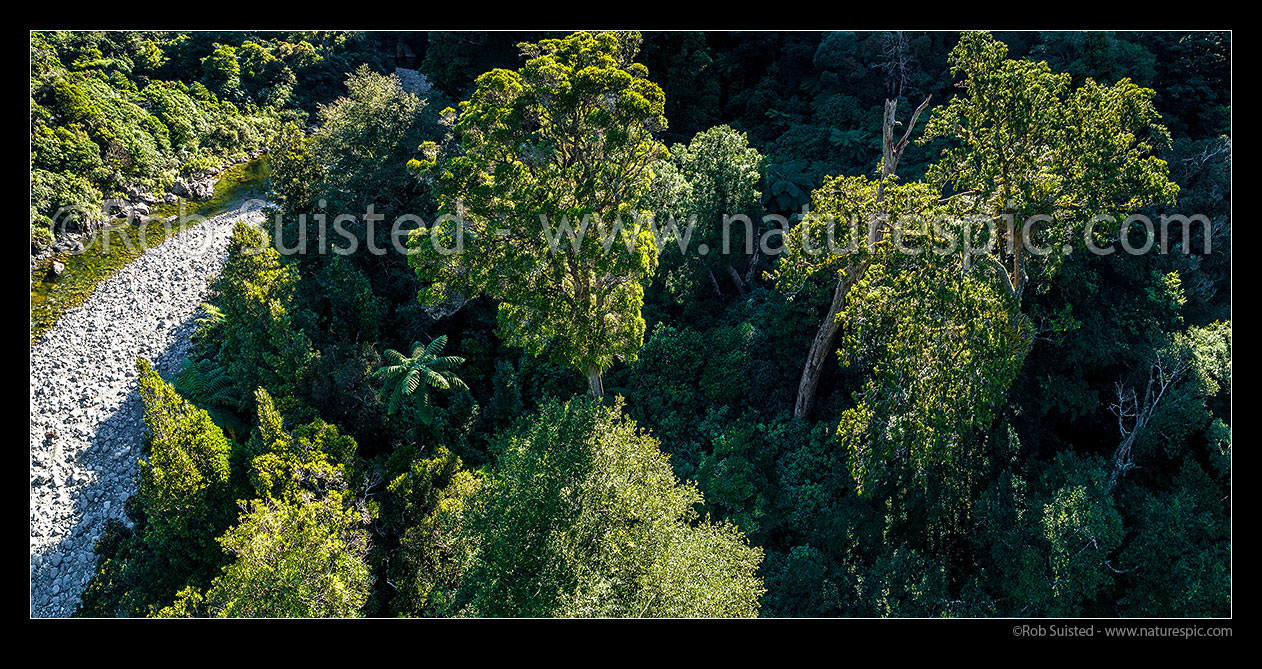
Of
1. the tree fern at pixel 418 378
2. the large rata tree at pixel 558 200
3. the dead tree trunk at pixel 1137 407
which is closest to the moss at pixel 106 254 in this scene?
the tree fern at pixel 418 378

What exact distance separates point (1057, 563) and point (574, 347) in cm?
955

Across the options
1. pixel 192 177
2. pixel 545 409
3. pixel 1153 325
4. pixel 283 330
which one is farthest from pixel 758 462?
pixel 192 177

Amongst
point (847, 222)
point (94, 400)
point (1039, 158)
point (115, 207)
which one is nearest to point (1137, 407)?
point (1039, 158)

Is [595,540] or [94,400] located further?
[94,400]

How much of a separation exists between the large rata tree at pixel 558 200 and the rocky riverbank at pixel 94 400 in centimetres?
1023

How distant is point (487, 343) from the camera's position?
18938 mm

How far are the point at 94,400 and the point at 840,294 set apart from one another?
1987cm

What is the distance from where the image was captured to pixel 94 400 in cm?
1844

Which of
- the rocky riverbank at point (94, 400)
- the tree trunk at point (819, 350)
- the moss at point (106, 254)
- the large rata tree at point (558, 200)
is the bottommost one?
the rocky riverbank at point (94, 400)

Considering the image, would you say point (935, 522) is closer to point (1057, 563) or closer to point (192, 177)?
point (1057, 563)

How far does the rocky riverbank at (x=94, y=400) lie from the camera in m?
15.2

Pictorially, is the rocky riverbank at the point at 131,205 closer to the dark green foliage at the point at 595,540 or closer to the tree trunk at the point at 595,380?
the tree trunk at the point at 595,380

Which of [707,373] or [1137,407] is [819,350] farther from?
[1137,407]

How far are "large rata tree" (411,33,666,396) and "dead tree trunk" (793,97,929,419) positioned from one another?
423cm
